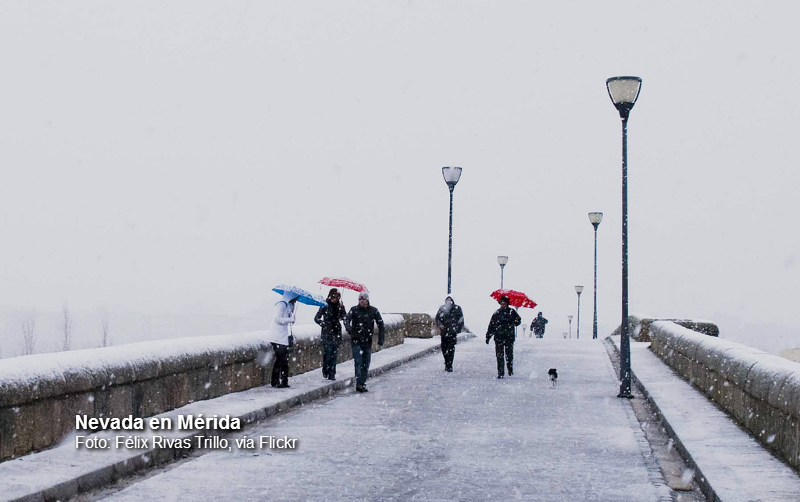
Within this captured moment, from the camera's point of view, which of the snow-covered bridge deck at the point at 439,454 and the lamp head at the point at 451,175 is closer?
the snow-covered bridge deck at the point at 439,454

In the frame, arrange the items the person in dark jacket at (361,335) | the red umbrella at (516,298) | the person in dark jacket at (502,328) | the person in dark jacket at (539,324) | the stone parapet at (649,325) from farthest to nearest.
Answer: the person in dark jacket at (539,324), the stone parapet at (649,325), the red umbrella at (516,298), the person in dark jacket at (502,328), the person in dark jacket at (361,335)

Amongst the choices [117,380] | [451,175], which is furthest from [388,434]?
[451,175]

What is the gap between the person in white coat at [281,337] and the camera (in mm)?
16641

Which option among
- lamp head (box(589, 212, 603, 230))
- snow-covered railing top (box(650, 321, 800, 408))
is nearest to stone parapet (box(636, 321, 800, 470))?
snow-covered railing top (box(650, 321, 800, 408))

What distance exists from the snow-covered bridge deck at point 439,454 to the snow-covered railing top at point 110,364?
1.37 meters

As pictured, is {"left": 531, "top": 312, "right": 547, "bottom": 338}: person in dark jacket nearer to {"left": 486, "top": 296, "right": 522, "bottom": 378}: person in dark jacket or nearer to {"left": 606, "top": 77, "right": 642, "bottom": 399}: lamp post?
{"left": 486, "top": 296, "right": 522, "bottom": 378}: person in dark jacket

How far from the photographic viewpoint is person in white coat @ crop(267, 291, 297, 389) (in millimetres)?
16641

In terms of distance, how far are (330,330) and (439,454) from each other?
7.61 meters

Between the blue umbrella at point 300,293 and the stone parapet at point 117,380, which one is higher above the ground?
the blue umbrella at point 300,293

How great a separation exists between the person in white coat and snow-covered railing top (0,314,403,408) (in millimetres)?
348

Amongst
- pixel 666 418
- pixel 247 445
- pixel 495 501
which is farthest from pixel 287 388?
pixel 495 501

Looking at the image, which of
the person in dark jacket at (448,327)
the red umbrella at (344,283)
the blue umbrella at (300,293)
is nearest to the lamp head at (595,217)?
the person in dark jacket at (448,327)

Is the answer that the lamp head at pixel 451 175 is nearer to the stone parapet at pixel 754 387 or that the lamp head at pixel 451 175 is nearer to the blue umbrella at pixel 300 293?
the stone parapet at pixel 754 387

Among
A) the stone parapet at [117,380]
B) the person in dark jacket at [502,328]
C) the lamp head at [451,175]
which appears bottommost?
the stone parapet at [117,380]
